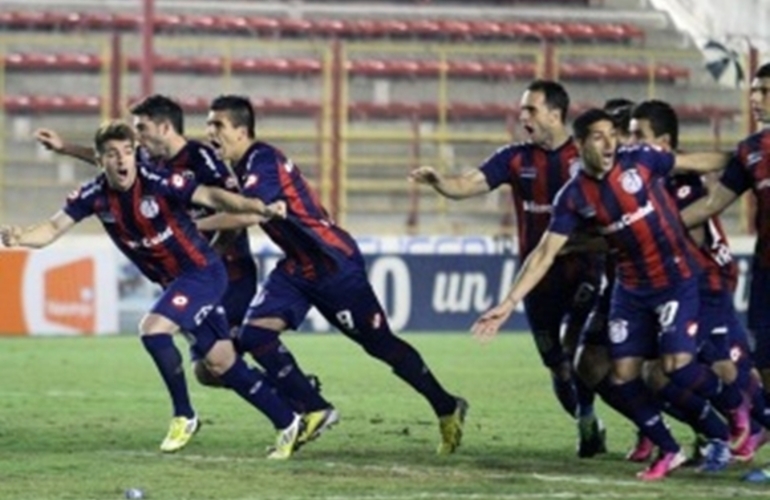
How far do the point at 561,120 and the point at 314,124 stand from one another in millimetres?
15418

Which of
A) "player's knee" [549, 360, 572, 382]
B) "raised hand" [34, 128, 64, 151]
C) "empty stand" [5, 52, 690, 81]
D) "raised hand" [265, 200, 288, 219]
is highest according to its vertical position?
"raised hand" [34, 128, 64, 151]

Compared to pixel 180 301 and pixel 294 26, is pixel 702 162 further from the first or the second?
pixel 294 26

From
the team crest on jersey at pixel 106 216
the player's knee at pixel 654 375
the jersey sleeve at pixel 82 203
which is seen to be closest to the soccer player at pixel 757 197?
the player's knee at pixel 654 375

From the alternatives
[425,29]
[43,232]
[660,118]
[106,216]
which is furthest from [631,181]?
[425,29]

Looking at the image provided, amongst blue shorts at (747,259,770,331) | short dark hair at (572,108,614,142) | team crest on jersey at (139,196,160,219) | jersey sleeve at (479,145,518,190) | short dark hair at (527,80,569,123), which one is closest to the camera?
short dark hair at (572,108,614,142)

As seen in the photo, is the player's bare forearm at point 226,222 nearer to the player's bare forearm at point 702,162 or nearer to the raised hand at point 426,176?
the raised hand at point 426,176

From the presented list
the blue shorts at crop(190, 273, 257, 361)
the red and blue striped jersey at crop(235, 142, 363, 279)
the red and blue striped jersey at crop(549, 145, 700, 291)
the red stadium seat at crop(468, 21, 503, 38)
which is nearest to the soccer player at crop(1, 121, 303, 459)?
the red and blue striped jersey at crop(235, 142, 363, 279)

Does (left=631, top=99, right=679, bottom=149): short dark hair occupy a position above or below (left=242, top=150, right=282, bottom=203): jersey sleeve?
above

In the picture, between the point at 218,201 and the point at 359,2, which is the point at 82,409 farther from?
the point at 359,2

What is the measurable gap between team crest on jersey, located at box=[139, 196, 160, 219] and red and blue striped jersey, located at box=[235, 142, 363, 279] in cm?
50

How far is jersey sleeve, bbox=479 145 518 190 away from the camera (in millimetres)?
14273

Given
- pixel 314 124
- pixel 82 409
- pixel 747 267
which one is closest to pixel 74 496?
pixel 82 409

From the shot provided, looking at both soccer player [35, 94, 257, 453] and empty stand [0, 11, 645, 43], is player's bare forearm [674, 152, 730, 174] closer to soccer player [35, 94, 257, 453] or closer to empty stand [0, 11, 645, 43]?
soccer player [35, 94, 257, 453]

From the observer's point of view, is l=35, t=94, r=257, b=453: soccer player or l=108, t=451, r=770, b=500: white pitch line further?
l=35, t=94, r=257, b=453: soccer player
